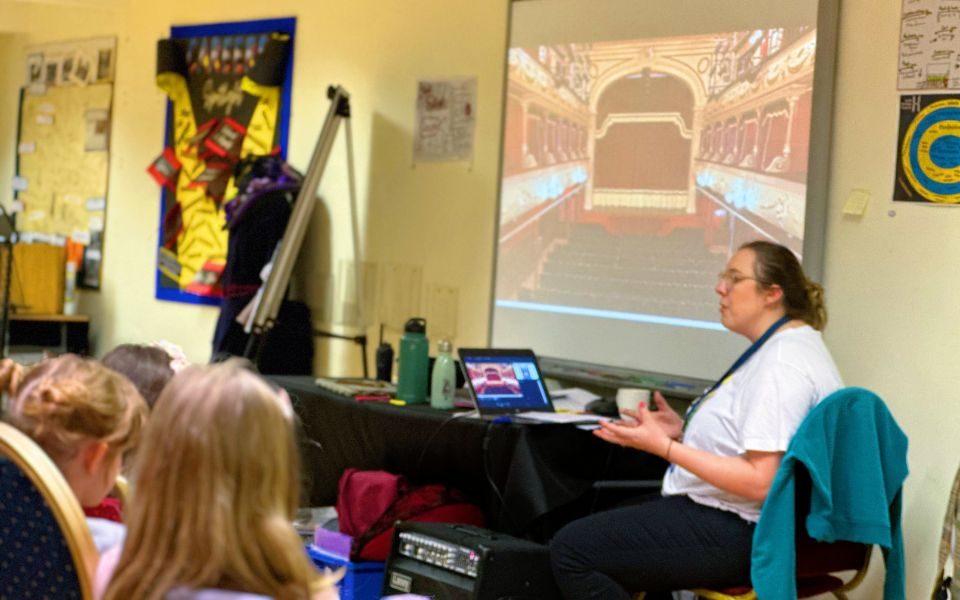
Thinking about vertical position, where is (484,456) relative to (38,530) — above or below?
below

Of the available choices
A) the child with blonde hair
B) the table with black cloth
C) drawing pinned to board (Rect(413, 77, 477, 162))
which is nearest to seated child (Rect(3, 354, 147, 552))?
the child with blonde hair

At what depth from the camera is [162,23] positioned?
6.66 m

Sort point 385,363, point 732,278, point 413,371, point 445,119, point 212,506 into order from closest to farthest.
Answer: point 212,506
point 732,278
point 413,371
point 385,363
point 445,119

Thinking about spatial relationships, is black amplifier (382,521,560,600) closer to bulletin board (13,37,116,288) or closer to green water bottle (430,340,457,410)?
green water bottle (430,340,457,410)

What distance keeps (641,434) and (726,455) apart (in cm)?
22

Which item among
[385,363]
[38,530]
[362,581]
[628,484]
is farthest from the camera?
[385,363]

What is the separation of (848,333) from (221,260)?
3345mm

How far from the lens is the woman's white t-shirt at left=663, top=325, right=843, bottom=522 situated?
122 inches

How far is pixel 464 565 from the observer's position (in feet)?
11.3

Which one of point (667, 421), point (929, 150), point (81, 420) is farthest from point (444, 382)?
point (81, 420)

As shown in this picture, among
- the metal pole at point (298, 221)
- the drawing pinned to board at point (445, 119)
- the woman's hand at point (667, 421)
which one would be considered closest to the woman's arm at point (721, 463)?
the woman's hand at point (667, 421)

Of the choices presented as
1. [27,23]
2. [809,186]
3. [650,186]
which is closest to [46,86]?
[27,23]

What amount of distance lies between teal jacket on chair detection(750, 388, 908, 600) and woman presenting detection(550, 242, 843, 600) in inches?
2.9

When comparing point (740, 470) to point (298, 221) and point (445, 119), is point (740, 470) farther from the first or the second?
point (298, 221)
